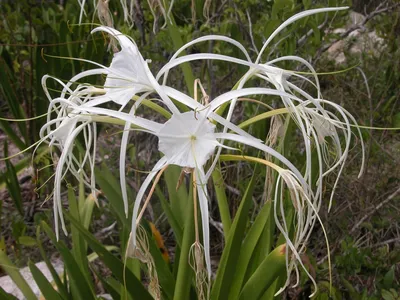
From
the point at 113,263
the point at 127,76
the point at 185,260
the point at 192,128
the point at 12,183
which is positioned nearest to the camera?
the point at 192,128

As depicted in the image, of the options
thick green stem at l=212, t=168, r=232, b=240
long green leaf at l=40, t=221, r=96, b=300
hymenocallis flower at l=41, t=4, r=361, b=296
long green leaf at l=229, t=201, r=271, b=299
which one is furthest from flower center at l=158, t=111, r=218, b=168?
long green leaf at l=40, t=221, r=96, b=300

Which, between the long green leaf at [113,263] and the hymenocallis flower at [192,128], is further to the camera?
the long green leaf at [113,263]

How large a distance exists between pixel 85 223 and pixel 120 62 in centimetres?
96

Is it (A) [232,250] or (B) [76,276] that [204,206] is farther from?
(B) [76,276]

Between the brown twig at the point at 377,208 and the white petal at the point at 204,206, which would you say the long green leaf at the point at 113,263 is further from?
the brown twig at the point at 377,208

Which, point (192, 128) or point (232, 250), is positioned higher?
point (192, 128)

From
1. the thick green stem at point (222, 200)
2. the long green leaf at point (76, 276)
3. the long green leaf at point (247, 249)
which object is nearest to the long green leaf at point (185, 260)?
the thick green stem at point (222, 200)

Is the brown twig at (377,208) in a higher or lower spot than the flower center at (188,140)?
lower

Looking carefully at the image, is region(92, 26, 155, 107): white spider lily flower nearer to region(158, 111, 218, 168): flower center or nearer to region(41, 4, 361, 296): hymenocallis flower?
region(41, 4, 361, 296): hymenocallis flower

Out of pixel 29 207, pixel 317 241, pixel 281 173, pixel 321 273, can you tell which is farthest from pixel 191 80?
pixel 29 207

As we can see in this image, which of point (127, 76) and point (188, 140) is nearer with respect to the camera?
point (188, 140)

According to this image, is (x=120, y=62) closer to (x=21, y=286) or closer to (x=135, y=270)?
(x=135, y=270)

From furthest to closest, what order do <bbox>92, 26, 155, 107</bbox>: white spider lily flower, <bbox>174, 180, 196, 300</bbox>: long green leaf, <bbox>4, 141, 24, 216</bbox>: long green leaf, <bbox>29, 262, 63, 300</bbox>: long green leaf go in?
<bbox>4, 141, 24, 216</bbox>: long green leaf, <bbox>29, 262, 63, 300</bbox>: long green leaf, <bbox>174, 180, 196, 300</bbox>: long green leaf, <bbox>92, 26, 155, 107</bbox>: white spider lily flower

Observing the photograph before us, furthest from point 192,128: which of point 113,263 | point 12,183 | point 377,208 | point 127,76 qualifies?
point 12,183
